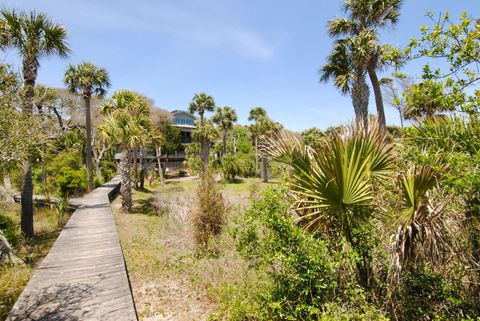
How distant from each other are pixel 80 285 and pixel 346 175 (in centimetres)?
530

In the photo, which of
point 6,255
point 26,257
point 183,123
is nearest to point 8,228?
point 26,257

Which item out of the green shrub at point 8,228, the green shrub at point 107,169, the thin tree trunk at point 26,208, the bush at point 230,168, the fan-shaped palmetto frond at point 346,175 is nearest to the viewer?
the fan-shaped palmetto frond at point 346,175

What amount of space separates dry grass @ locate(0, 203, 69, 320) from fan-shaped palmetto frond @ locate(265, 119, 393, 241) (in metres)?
5.76

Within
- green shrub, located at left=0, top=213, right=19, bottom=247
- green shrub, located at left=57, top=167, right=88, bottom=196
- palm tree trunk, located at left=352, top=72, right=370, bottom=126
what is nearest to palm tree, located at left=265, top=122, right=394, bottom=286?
green shrub, located at left=0, top=213, right=19, bottom=247

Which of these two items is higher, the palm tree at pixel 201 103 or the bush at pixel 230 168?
the palm tree at pixel 201 103

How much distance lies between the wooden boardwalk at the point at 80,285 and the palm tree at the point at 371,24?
12.1m

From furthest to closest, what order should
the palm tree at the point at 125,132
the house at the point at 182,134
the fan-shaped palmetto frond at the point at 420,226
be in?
1. the house at the point at 182,134
2. the palm tree at the point at 125,132
3. the fan-shaped palmetto frond at the point at 420,226

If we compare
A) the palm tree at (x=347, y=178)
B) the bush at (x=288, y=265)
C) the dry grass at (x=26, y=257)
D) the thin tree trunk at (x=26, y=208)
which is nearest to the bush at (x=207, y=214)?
the bush at (x=288, y=265)

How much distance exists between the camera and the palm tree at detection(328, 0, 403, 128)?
12180mm

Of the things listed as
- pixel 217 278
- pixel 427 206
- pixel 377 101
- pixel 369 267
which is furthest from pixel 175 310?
pixel 377 101

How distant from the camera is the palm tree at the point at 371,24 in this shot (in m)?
12.2

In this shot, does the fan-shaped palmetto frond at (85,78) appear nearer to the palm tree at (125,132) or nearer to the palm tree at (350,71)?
the palm tree at (125,132)

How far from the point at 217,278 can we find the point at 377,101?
11295 millimetres

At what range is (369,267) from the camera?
4066mm
